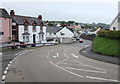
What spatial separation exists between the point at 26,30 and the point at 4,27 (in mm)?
9363

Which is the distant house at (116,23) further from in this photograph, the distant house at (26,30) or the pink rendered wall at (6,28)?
the pink rendered wall at (6,28)

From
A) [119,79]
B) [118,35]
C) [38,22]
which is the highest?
[38,22]

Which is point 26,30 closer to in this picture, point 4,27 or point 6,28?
point 6,28

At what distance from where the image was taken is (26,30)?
1932 inches

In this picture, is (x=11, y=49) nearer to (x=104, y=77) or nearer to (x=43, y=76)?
(x=43, y=76)

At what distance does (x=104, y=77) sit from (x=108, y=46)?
1453 centimetres

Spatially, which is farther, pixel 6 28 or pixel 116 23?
pixel 116 23

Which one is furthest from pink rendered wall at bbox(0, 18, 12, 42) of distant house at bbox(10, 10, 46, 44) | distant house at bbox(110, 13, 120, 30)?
distant house at bbox(110, 13, 120, 30)

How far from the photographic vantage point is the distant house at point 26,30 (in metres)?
46.4

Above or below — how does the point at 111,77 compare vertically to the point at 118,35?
below

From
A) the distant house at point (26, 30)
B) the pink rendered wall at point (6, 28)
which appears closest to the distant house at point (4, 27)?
the pink rendered wall at point (6, 28)

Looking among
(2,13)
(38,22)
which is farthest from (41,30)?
(2,13)

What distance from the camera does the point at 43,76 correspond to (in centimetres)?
1456

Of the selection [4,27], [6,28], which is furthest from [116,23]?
[4,27]
